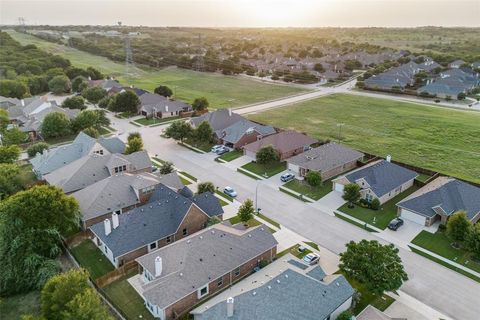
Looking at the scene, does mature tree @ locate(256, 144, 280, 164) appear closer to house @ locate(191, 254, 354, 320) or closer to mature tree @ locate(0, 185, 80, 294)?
house @ locate(191, 254, 354, 320)

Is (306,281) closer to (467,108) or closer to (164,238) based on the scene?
(164,238)

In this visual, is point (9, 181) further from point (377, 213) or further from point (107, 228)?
point (377, 213)

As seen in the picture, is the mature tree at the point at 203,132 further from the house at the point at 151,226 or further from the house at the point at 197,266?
the house at the point at 197,266

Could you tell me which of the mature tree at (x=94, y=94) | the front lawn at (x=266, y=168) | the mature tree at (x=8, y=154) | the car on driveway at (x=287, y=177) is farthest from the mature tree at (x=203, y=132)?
the mature tree at (x=94, y=94)

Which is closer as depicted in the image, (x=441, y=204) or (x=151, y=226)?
(x=151, y=226)

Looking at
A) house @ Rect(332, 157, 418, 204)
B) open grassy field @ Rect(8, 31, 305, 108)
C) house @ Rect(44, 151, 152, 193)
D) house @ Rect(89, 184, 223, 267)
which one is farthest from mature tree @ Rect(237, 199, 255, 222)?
open grassy field @ Rect(8, 31, 305, 108)

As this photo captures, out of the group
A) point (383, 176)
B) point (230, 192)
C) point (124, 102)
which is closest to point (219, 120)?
point (124, 102)
